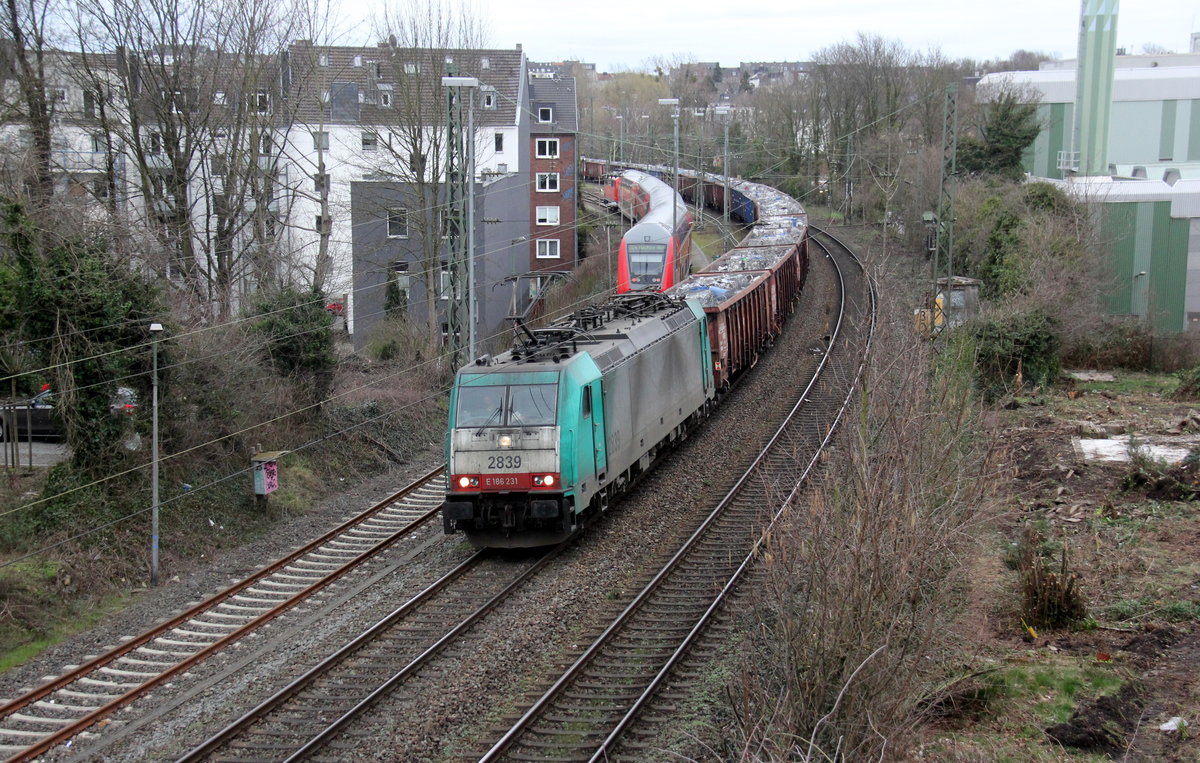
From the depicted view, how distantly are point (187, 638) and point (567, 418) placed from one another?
5.59 m

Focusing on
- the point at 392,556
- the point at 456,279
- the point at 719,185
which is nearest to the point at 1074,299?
the point at 456,279

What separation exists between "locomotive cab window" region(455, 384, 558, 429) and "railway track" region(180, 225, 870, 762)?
2.06 meters

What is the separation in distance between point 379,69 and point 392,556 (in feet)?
89.1


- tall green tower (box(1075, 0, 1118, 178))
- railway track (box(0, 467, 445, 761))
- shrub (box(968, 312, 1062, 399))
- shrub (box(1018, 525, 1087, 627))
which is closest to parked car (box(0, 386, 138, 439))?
railway track (box(0, 467, 445, 761))

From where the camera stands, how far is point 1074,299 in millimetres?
29250

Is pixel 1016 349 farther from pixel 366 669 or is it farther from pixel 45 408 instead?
pixel 45 408

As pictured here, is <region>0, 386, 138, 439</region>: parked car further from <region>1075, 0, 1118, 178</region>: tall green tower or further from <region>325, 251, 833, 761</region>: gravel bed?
<region>1075, 0, 1118, 178</region>: tall green tower

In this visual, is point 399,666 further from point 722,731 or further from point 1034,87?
point 1034,87

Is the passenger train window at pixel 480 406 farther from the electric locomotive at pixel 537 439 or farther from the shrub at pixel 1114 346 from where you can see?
the shrub at pixel 1114 346

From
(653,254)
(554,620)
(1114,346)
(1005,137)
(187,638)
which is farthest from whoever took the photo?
(1005,137)

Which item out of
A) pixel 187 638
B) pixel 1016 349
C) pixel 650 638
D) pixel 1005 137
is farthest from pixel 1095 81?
pixel 187 638

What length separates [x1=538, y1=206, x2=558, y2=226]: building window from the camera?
49906 mm

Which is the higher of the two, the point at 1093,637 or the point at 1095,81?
the point at 1095,81

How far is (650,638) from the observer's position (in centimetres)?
1232
